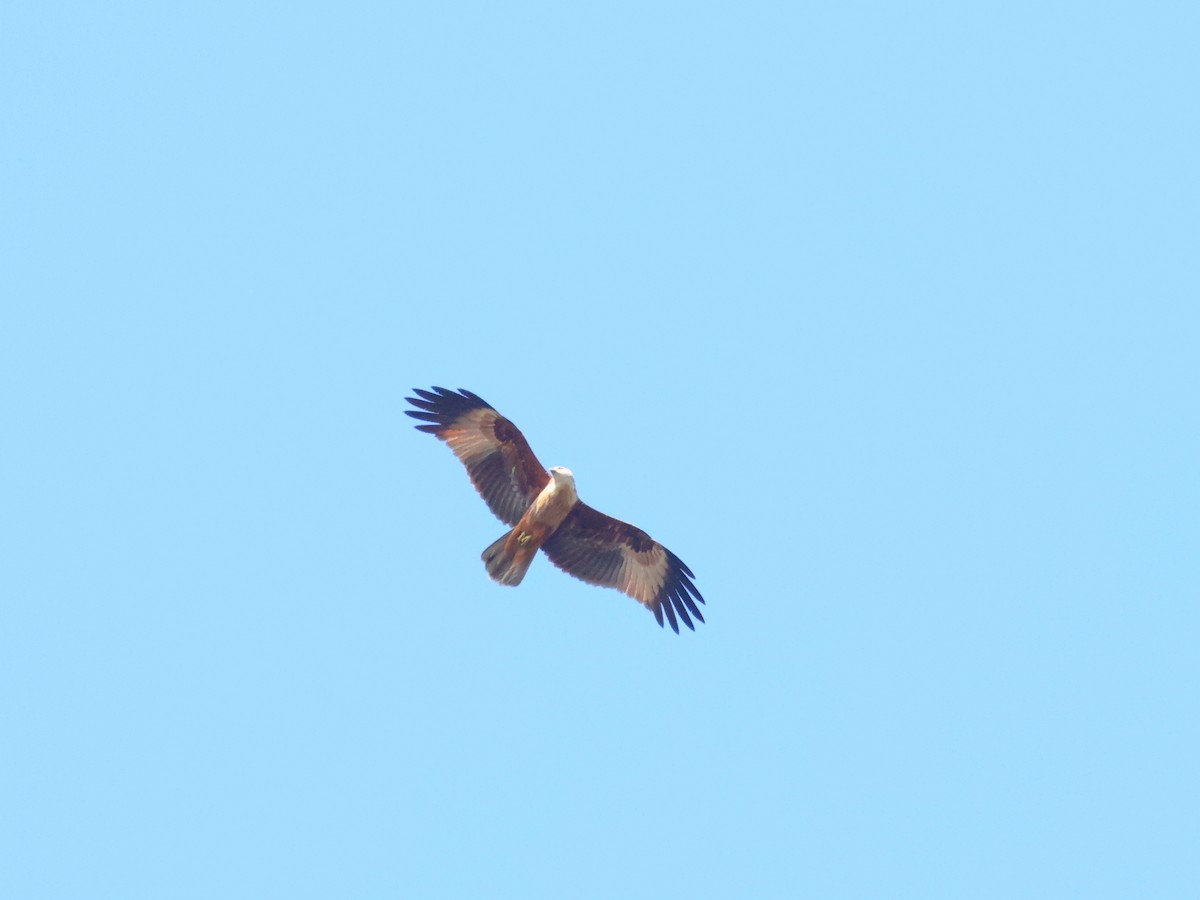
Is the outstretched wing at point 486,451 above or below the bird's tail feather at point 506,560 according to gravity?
above

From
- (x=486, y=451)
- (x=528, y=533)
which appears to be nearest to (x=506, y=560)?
(x=528, y=533)

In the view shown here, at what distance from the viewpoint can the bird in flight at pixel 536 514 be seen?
14109 millimetres

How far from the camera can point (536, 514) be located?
1406 centimetres

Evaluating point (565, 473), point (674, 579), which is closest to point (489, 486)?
point (565, 473)

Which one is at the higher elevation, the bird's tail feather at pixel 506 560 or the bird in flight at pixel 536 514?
the bird in flight at pixel 536 514

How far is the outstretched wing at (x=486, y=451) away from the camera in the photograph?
1448 cm

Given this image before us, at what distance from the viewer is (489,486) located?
14523 millimetres

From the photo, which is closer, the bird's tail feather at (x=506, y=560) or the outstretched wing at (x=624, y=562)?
the bird's tail feather at (x=506, y=560)

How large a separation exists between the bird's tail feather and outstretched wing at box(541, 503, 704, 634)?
503 mm

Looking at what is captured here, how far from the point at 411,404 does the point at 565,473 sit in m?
1.83

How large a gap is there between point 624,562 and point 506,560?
4.74ft

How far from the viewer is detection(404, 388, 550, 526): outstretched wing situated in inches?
570

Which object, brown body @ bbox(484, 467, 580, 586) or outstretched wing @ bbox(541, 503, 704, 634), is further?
outstretched wing @ bbox(541, 503, 704, 634)

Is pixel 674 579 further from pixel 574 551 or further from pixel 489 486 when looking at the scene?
pixel 489 486
